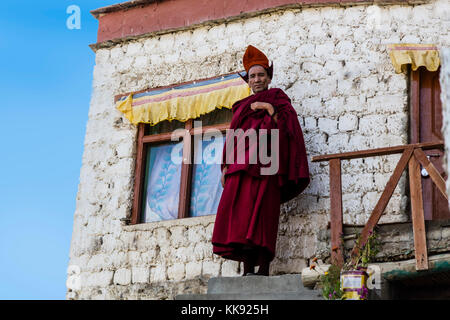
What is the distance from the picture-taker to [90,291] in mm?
7664

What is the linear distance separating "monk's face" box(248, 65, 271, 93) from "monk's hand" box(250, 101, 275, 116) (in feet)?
0.88

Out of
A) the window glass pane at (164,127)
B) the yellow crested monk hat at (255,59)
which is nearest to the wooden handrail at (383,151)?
the yellow crested monk hat at (255,59)

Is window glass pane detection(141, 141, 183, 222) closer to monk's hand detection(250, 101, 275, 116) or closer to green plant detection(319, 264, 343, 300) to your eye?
monk's hand detection(250, 101, 275, 116)

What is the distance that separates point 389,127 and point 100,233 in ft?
10.0

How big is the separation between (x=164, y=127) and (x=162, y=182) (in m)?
0.61

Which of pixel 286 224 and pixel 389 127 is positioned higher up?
pixel 389 127

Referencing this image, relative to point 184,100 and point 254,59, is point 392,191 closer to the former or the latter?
point 254,59

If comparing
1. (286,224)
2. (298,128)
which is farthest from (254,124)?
(286,224)

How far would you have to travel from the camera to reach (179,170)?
787cm

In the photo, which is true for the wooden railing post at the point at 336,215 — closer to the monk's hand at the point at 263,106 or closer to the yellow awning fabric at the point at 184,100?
the monk's hand at the point at 263,106

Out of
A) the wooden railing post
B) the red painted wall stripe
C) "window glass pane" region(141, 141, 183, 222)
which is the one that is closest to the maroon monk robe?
the wooden railing post

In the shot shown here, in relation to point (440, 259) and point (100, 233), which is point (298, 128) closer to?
point (440, 259)

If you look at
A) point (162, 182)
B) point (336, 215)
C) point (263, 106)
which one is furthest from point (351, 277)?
point (162, 182)
